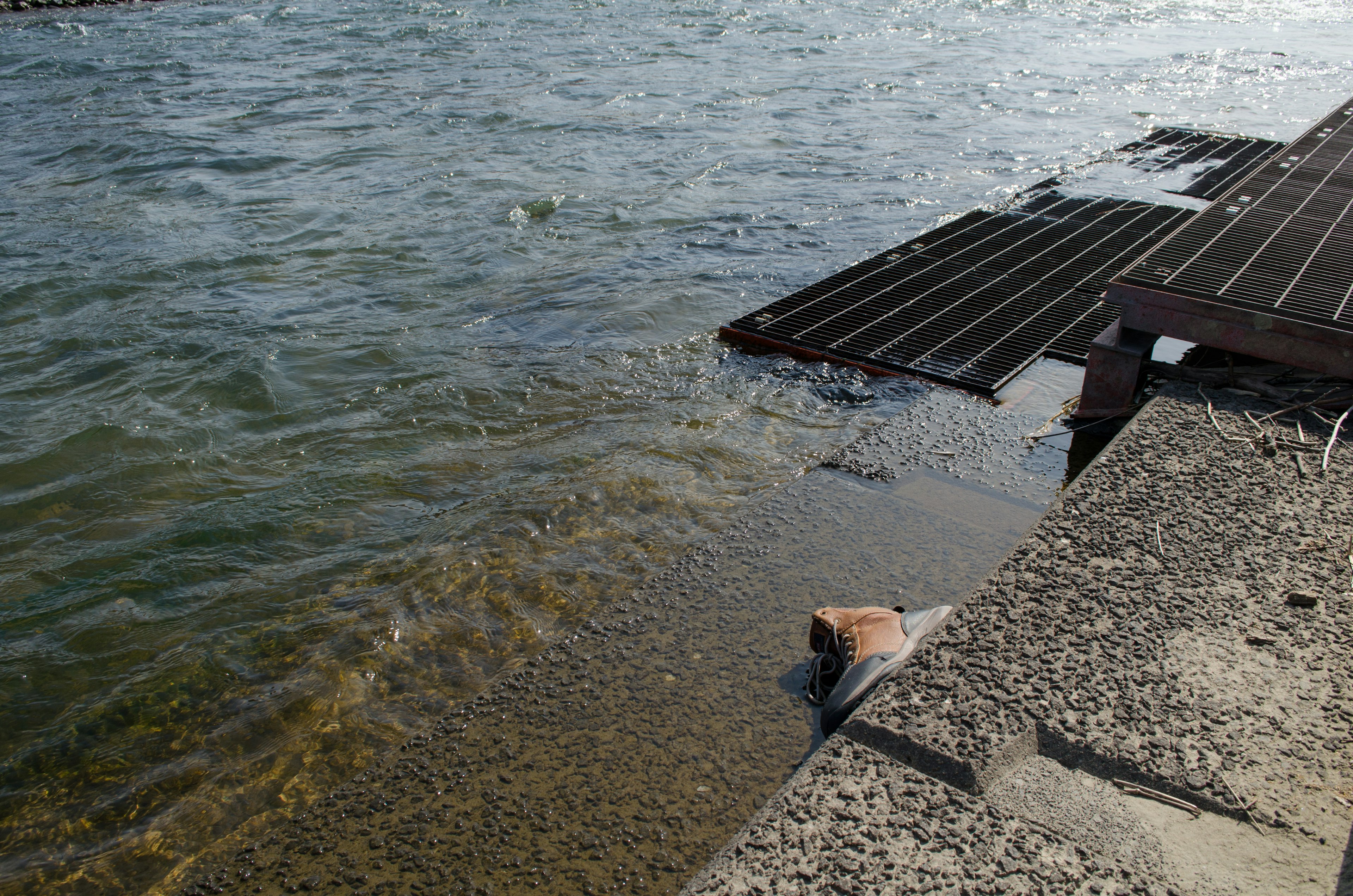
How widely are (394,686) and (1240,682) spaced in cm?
302

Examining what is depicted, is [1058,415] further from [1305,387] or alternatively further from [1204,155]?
[1204,155]

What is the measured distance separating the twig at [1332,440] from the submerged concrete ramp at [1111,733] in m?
0.31

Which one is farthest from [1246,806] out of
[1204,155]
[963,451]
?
[1204,155]

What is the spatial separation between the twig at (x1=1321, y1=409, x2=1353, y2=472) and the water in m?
2.28

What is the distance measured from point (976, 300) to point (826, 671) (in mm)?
4717

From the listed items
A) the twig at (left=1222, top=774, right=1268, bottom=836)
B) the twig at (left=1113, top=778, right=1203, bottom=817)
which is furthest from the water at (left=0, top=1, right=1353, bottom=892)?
the twig at (left=1222, top=774, right=1268, bottom=836)

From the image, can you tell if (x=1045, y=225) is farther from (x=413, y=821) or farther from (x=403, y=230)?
(x=413, y=821)

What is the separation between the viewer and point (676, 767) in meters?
3.04

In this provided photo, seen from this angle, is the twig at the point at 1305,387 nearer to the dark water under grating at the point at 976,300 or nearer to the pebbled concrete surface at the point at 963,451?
the pebbled concrete surface at the point at 963,451

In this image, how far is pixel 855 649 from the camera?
10.5ft

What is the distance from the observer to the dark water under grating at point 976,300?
6.19m

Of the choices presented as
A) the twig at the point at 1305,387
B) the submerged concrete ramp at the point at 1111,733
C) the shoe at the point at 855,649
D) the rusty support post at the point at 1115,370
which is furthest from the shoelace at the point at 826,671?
the twig at the point at 1305,387

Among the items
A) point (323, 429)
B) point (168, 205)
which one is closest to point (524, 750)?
point (323, 429)

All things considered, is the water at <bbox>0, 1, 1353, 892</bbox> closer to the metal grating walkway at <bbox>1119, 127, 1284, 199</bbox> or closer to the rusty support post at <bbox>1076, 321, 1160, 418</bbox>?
the metal grating walkway at <bbox>1119, 127, 1284, 199</bbox>
